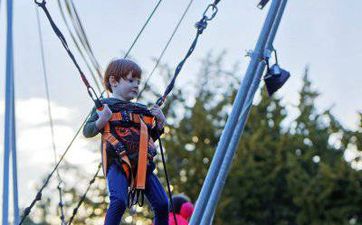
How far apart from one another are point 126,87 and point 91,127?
30 centimetres

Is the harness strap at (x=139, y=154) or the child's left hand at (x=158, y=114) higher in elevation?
the child's left hand at (x=158, y=114)

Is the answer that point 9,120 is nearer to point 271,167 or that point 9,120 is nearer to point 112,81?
point 112,81

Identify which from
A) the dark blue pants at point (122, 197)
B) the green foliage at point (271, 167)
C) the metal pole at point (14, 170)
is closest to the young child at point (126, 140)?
the dark blue pants at point (122, 197)

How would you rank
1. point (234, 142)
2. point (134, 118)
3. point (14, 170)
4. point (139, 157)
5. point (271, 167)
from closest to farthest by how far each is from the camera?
point (139, 157)
point (134, 118)
point (14, 170)
point (234, 142)
point (271, 167)

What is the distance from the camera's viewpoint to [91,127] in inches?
208

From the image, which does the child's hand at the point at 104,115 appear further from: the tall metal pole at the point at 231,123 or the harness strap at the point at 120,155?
the tall metal pole at the point at 231,123

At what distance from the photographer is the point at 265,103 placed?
2811cm

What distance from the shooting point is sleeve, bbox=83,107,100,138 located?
17.3ft

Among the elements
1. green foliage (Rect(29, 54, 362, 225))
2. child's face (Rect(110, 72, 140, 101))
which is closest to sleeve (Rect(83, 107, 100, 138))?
child's face (Rect(110, 72, 140, 101))

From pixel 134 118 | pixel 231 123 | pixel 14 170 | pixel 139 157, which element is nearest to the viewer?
pixel 139 157

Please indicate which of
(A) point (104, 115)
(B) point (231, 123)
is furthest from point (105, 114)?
(B) point (231, 123)

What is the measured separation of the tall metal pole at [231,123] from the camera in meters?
5.81

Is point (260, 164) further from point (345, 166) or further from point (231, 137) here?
point (231, 137)

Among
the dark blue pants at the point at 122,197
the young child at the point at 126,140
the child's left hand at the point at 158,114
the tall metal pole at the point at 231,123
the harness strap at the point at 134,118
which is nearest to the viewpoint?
the dark blue pants at the point at 122,197
